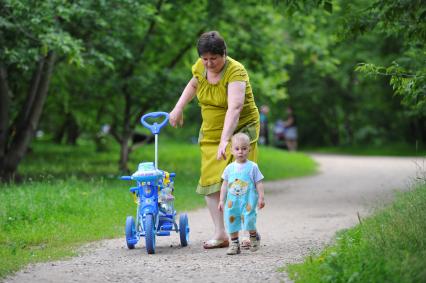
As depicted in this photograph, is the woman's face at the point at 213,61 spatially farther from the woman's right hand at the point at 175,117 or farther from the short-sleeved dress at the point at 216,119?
the woman's right hand at the point at 175,117

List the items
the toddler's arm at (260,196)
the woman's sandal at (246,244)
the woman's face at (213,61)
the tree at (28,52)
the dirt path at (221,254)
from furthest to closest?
the tree at (28,52), the woman's sandal at (246,244), the woman's face at (213,61), the toddler's arm at (260,196), the dirt path at (221,254)

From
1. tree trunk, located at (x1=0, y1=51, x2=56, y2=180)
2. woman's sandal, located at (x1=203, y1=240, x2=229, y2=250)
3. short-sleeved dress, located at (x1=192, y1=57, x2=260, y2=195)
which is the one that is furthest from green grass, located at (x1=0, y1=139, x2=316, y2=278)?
short-sleeved dress, located at (x1=192, y1=57, x2=260, y2=195)

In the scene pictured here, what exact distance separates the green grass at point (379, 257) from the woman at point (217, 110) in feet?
4.24

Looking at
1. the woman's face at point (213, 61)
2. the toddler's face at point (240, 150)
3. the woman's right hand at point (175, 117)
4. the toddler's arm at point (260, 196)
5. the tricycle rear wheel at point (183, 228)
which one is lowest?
the tricycle rear wheel at point (183, 228)

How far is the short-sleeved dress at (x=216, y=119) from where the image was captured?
7.85 m

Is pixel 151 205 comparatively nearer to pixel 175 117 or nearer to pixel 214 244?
pixel 214 244

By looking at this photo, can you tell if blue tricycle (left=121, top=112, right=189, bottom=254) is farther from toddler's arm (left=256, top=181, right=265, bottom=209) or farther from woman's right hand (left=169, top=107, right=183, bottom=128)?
toddler's arm (left=256, top=181, right=265, bottom=209)

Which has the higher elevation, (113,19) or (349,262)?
(113,19)

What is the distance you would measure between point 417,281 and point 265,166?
636 inches

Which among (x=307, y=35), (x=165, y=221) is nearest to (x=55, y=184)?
(x=165, y=221)

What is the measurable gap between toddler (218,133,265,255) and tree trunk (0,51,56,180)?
860 cm

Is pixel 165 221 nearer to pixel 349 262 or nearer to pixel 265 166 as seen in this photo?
pixel 349 262

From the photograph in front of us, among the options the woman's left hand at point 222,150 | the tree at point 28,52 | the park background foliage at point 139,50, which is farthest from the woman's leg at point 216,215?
the tree at point 28,52

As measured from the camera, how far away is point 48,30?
12.4 meters
